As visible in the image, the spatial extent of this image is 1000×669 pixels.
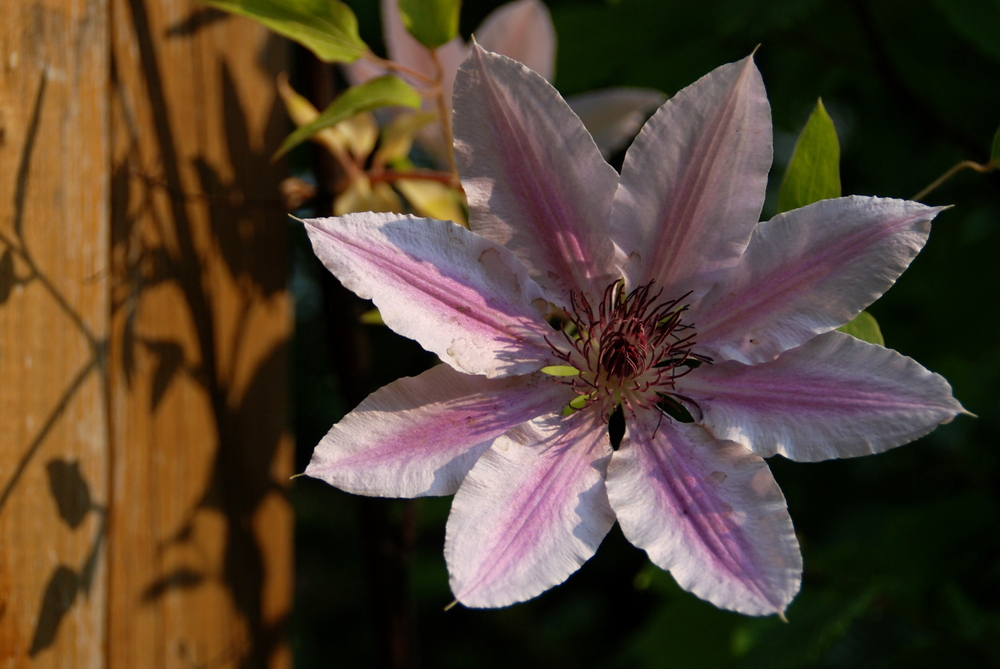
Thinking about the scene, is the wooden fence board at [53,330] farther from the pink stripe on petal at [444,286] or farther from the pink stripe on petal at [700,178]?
the pink stripe on petal at [700,178]

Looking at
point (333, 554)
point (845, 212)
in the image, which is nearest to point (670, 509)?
point (845, 212)

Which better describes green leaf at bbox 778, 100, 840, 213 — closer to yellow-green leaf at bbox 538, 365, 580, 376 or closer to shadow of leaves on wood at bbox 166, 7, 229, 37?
yellow-green leaf at bbox 538, 365, 580, 376

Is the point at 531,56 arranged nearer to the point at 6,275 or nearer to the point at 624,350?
the point at 624,350

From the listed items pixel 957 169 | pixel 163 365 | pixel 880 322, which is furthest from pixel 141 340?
pixel 880 322

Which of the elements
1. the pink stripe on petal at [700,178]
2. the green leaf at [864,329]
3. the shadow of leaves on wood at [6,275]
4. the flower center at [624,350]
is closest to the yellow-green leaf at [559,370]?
the flower center at [624,350]

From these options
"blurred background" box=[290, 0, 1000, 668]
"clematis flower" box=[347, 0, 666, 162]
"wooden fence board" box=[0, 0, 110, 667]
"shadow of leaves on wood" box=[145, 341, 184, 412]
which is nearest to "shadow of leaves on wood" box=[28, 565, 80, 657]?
"wooden fence board" box=[0, 0, 110, 667]
